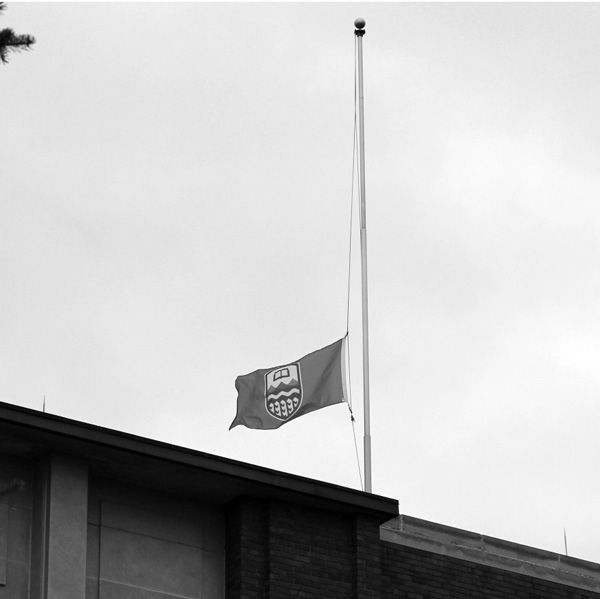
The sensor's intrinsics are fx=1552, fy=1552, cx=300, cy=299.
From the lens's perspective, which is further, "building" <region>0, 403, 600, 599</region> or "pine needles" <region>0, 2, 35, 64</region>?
"building" <region>0, 403, 600, 599</region>

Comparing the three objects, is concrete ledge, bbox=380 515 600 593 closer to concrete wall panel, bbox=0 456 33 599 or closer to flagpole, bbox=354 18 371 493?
flagpole, bbox=354 18 371 493

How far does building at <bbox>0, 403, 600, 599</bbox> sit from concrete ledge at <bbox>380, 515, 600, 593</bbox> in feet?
0.11

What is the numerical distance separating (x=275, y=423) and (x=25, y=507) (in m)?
7.22

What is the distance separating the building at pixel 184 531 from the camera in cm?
1839

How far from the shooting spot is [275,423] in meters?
25.2

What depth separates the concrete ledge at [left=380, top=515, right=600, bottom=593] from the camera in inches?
844

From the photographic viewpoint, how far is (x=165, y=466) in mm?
19250

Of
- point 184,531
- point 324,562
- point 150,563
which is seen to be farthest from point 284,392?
point 150,563

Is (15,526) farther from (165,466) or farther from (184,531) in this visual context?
(184,531)

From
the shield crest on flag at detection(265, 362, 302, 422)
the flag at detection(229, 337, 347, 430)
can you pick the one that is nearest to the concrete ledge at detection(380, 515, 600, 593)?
the flag at detection(229, 337, 347, 430)

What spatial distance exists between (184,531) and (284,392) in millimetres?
5846

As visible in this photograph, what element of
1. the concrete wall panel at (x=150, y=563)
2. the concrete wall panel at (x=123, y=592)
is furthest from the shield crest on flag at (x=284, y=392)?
the concrete wall panel at (x=123, y=592)

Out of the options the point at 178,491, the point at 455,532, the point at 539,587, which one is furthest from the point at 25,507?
the point at 539,587

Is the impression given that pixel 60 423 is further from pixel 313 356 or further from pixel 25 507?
pixel 313 356
